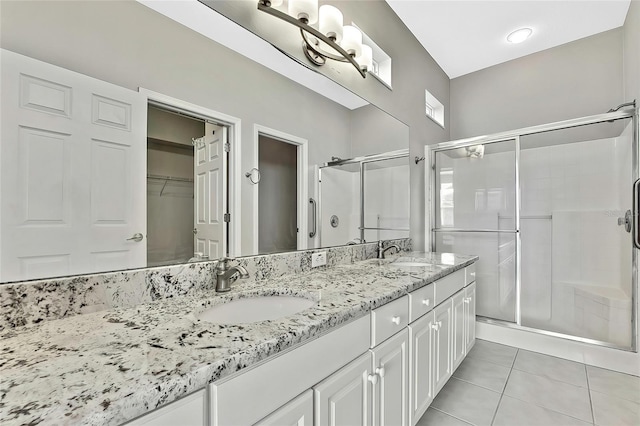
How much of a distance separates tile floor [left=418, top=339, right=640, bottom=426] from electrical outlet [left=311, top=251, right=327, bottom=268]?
1.01 metres

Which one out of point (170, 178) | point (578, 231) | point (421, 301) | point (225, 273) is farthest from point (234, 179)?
point (578, 231)

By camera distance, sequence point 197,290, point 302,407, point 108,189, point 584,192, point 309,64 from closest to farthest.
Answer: point 302,407 → point 108,189 → point 197,290 → point 309,64 → point 584,192

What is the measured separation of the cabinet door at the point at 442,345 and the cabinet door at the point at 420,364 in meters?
0.06

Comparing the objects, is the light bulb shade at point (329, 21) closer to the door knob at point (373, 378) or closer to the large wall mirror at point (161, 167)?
the large wall mirror at point (161, 167)

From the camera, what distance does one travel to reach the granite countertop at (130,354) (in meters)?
0.42

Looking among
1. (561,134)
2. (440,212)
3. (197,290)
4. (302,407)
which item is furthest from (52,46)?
(561,134)

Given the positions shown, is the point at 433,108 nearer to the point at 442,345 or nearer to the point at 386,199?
the point at 386,199

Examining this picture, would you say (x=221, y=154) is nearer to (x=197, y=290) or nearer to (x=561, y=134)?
(x=197, y=290)

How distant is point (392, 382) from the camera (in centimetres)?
112

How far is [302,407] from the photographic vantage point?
73cm

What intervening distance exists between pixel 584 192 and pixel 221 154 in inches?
124

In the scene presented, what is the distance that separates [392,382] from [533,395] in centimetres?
130

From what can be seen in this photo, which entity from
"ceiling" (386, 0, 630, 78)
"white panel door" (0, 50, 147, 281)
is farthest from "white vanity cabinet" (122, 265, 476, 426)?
"ceiling" (386, 0, 630, 78)

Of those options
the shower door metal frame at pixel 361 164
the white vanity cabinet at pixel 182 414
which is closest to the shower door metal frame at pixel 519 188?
the shower door metal frame at pixel 361 164
